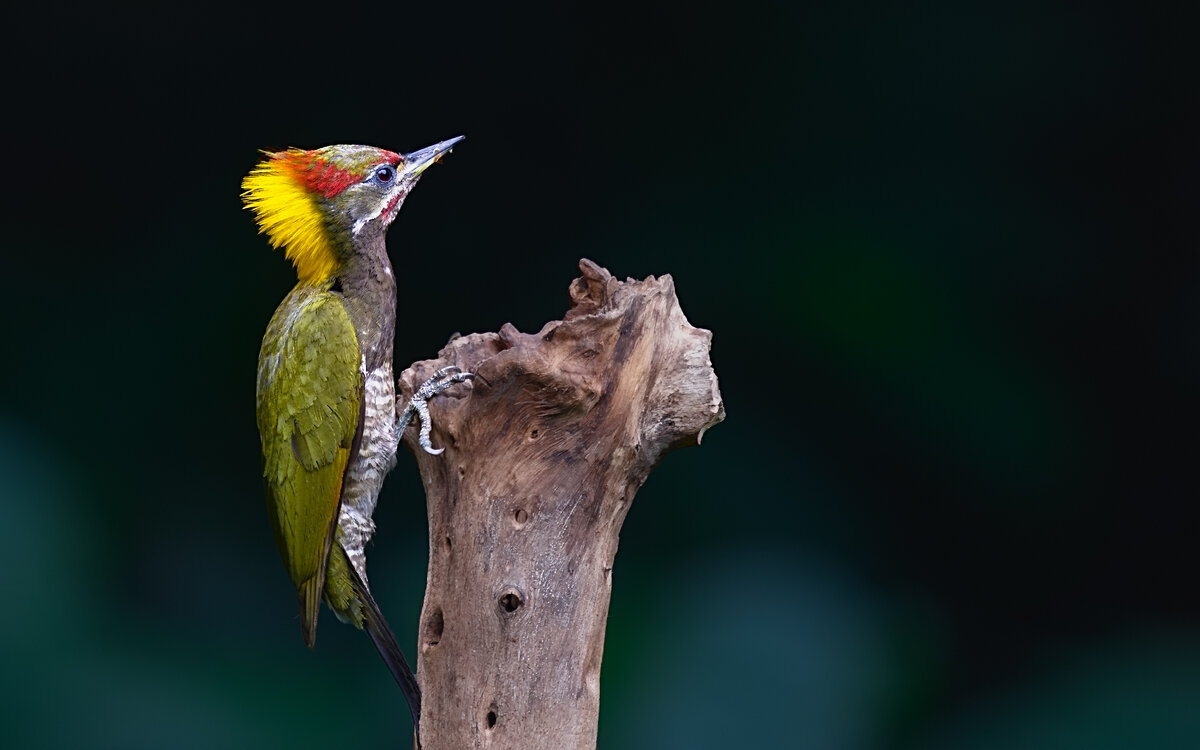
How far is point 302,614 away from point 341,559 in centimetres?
17

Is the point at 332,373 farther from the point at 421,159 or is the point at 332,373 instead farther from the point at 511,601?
the point at 511,601

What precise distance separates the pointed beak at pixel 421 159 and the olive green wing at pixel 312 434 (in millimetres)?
410

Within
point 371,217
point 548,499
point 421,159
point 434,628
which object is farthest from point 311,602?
point 421,159

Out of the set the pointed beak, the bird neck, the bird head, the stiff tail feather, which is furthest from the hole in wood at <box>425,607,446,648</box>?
the pointed beak

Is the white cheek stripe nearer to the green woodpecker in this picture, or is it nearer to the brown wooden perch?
the green woodpecker

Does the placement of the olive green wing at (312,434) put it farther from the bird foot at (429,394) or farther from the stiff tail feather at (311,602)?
the bird foot at (429,394)

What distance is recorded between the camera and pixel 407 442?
324cm

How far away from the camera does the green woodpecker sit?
3254 millimetres

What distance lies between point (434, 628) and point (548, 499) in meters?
0.45

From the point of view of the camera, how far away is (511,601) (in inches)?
118

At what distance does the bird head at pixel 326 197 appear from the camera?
3.31 m

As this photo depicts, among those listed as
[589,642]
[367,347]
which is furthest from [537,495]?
[367,347]

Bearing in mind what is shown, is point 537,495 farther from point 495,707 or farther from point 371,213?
point 371,213

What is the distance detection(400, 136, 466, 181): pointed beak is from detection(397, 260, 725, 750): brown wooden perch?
1.99 ft
